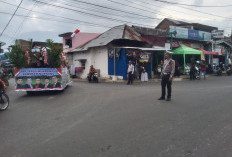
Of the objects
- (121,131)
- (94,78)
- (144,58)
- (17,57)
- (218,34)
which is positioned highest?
(218,34)

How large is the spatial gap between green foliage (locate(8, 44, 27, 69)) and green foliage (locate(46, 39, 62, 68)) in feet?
3.90

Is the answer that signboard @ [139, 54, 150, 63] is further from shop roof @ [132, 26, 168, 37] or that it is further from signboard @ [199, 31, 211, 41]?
signboard @ [199, 31, 211, 41]

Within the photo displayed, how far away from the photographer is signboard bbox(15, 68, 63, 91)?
10.2m

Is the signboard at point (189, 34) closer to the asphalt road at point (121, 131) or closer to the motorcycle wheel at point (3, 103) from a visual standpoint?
the asphalt road at point (121, 131)

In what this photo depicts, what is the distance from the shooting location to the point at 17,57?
33.9 feet

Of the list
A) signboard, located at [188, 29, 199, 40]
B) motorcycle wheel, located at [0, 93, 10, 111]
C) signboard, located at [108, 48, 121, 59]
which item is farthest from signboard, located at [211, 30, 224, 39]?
motorcycle wheel, located at [0, 93, 10, 111]

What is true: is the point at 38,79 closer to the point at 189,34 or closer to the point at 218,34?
the point at 189,34

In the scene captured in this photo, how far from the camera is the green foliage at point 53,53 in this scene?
1080 cm

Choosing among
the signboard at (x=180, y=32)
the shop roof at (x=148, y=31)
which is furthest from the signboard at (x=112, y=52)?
the signboard at (x=180, y=32)

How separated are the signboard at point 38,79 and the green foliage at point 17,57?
37cm

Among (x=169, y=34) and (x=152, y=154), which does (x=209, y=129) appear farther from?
(x=169, y=34)

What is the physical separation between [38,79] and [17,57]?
4.87 ft

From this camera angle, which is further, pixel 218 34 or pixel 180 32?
pixel 218 34

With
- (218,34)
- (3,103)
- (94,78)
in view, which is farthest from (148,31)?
(3,103)
